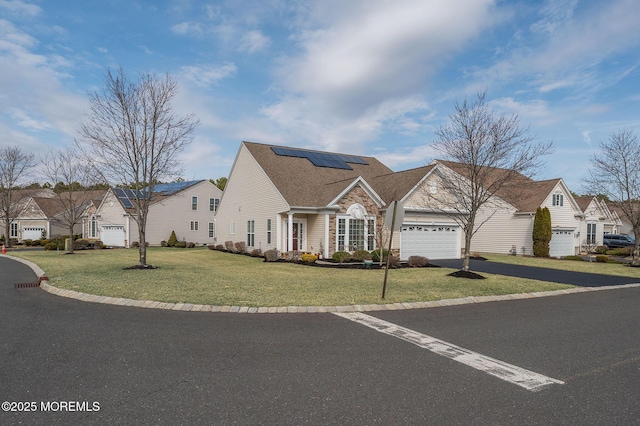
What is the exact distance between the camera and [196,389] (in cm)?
430

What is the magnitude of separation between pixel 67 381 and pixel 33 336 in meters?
2.46

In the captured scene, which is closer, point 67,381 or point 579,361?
point 67,381

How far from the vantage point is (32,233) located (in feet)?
151

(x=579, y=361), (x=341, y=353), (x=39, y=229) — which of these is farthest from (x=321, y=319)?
(x=39, y=229)

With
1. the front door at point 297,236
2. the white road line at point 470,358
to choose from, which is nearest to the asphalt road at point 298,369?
the white road line at point 470,358

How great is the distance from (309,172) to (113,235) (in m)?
22.1

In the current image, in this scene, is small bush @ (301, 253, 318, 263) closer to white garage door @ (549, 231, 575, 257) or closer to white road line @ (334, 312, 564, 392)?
white road line @ (334, 312, 564, 392)

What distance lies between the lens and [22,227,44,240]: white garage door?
151ft

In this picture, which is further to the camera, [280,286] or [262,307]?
[280,286]

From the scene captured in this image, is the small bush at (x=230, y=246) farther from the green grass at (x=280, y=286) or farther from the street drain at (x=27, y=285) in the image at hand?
the street drain at (x=27, y=285)

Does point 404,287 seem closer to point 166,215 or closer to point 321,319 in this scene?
point 321,319

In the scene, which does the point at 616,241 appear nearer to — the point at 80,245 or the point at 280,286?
the point at 280,286

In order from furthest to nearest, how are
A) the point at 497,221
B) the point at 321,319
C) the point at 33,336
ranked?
the point at 497,221, the point at 321,319, the point at 33,336

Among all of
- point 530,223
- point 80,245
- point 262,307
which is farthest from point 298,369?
point 80,245
